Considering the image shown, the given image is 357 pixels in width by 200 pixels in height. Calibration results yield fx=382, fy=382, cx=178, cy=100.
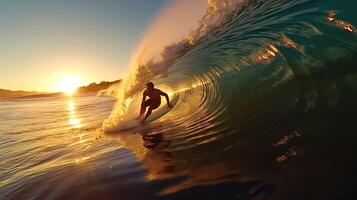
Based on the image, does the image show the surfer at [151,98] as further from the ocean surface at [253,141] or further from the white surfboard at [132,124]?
the ocean surface at [253,141]

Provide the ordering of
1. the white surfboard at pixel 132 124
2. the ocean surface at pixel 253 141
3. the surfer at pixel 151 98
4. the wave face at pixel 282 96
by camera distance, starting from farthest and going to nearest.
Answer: the surfer at pixel 151 98 → the white surfboard at pixel 132 124 → the wave face at pixel 282 96 → the ocean surface at pixel 253 141

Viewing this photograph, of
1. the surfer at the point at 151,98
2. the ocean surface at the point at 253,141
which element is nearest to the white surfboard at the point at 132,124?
the surfer at the point at 151,98

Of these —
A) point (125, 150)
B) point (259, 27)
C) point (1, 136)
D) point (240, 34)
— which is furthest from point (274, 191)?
point (1, 136)

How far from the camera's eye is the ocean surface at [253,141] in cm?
359

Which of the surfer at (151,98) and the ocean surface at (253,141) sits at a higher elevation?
the surfer at (151,98)

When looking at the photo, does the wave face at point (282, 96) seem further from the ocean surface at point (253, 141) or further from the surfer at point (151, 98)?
the surfer at point (151, 98)

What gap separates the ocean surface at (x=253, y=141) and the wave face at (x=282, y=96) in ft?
0.06

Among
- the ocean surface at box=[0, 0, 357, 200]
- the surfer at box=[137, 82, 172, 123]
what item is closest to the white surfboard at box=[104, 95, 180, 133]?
the surfer at box=[137, 82, 172, 123]

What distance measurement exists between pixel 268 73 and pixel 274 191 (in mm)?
4699

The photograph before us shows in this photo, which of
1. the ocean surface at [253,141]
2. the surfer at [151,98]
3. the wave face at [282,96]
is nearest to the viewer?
the ocean surface at [253,141]

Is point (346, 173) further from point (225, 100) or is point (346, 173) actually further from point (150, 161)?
point (225, 100)

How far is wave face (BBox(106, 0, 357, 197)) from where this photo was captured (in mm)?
4355

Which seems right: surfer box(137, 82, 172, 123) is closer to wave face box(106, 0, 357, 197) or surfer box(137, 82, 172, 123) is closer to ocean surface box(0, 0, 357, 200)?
wave face box(106, 0, 357, 197)

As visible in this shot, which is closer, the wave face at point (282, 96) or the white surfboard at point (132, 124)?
the wave face at point (282, 96)
